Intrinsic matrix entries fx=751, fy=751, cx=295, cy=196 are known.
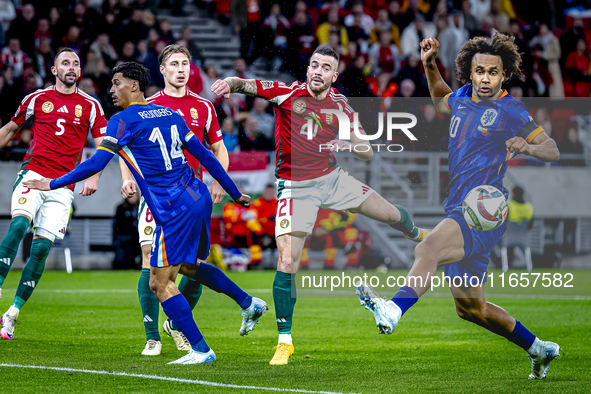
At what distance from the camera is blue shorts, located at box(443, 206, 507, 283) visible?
508cm

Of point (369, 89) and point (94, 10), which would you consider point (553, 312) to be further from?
point (94, 10)

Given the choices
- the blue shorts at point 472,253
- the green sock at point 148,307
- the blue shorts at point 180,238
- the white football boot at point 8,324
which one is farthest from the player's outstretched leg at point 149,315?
the blue shorts at point 472,253

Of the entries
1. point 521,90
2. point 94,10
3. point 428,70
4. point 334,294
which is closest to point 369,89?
point 334,294

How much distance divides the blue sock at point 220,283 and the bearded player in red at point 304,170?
9.9 inches

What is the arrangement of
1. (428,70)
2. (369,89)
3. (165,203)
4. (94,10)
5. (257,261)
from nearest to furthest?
(165,203) < (428,70) < (369,89) < (257,261) < (94,10)

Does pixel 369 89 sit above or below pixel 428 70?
above

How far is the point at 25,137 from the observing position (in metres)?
13.0

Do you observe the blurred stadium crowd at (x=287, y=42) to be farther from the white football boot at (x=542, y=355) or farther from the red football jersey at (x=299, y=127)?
the white football boot at (x=542, y=355)

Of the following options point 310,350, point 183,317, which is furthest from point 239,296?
point 310,350

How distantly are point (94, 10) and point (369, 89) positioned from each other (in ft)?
19.6

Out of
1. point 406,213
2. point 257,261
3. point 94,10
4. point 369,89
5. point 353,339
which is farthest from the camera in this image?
point 94,10

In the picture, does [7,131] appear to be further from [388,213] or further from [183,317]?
[388,213]

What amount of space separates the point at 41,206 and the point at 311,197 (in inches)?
107

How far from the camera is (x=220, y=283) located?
580 centimetres
